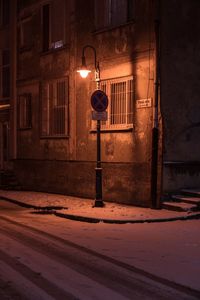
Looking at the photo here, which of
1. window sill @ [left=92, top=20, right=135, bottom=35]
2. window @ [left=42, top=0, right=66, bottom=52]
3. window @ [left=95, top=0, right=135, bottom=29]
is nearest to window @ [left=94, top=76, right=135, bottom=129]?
window sill @ [left=92, top=20, right=135, bottom=35]

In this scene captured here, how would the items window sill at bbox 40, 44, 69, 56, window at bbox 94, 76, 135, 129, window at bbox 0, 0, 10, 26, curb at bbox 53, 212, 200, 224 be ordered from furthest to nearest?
window at bbox 0, 0, 10, 26
window sill at bbox 40, 44, 69, 56
window at bbox 94, 76, 135, 129
curb at bbox 53, 212, 200, 224

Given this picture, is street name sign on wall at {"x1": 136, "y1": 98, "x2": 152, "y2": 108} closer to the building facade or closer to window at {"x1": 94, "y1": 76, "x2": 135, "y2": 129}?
the building facade

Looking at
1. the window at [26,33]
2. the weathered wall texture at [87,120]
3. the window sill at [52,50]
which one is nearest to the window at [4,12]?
the window at [26,33]

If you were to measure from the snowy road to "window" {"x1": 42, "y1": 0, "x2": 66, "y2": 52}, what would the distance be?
10848 mm

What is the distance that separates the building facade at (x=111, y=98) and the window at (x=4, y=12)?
2404 mm

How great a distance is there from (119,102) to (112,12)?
296 cm

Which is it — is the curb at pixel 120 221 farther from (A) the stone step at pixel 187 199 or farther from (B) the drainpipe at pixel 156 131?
(B) the drainpipe at pixel 156 131

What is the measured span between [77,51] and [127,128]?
155 inches

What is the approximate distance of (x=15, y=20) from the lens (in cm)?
2242

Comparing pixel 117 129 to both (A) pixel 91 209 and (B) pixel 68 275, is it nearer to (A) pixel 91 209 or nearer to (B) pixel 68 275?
(A) pixel 91 209

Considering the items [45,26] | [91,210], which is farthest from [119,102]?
[45,26]

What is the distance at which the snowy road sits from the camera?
256 inches

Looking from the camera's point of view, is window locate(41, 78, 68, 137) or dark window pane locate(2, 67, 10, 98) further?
dark window pane locate(2, 67, 10, 98)

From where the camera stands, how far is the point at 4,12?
24.8m
